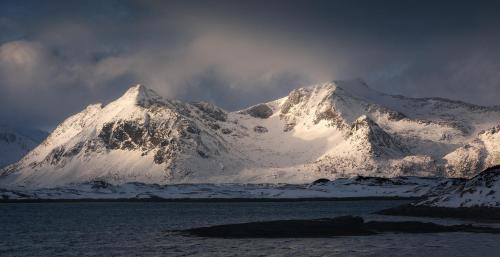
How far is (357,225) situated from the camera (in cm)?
10294

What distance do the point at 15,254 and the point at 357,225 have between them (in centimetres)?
4922

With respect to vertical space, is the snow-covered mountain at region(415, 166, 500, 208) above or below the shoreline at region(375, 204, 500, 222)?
above

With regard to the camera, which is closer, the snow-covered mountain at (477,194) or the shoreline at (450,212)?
the shoreline at (450,212)

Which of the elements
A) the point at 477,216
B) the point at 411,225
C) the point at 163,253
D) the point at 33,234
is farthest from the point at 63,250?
the point at 477,216

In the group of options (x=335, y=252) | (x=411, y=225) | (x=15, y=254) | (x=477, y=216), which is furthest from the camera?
(x=477, y=216)

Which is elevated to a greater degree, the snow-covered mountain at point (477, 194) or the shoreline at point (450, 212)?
the snow-covered mountain at point (477, 194)

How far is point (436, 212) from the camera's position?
13588cm

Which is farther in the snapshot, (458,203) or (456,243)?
(458,203)

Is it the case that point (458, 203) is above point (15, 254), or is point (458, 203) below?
above

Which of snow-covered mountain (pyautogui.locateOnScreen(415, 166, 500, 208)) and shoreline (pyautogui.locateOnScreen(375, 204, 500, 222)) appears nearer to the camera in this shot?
shoreline (pyautogui.locateOnScreen(375, 204, 500, 222))

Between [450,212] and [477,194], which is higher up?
[477,194]

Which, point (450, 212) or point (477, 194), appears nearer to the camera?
point (477, 194)

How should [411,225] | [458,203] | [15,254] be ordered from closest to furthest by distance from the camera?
[15,254], [411,225], [458,203]

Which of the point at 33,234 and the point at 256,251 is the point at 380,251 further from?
the point at 33,234
